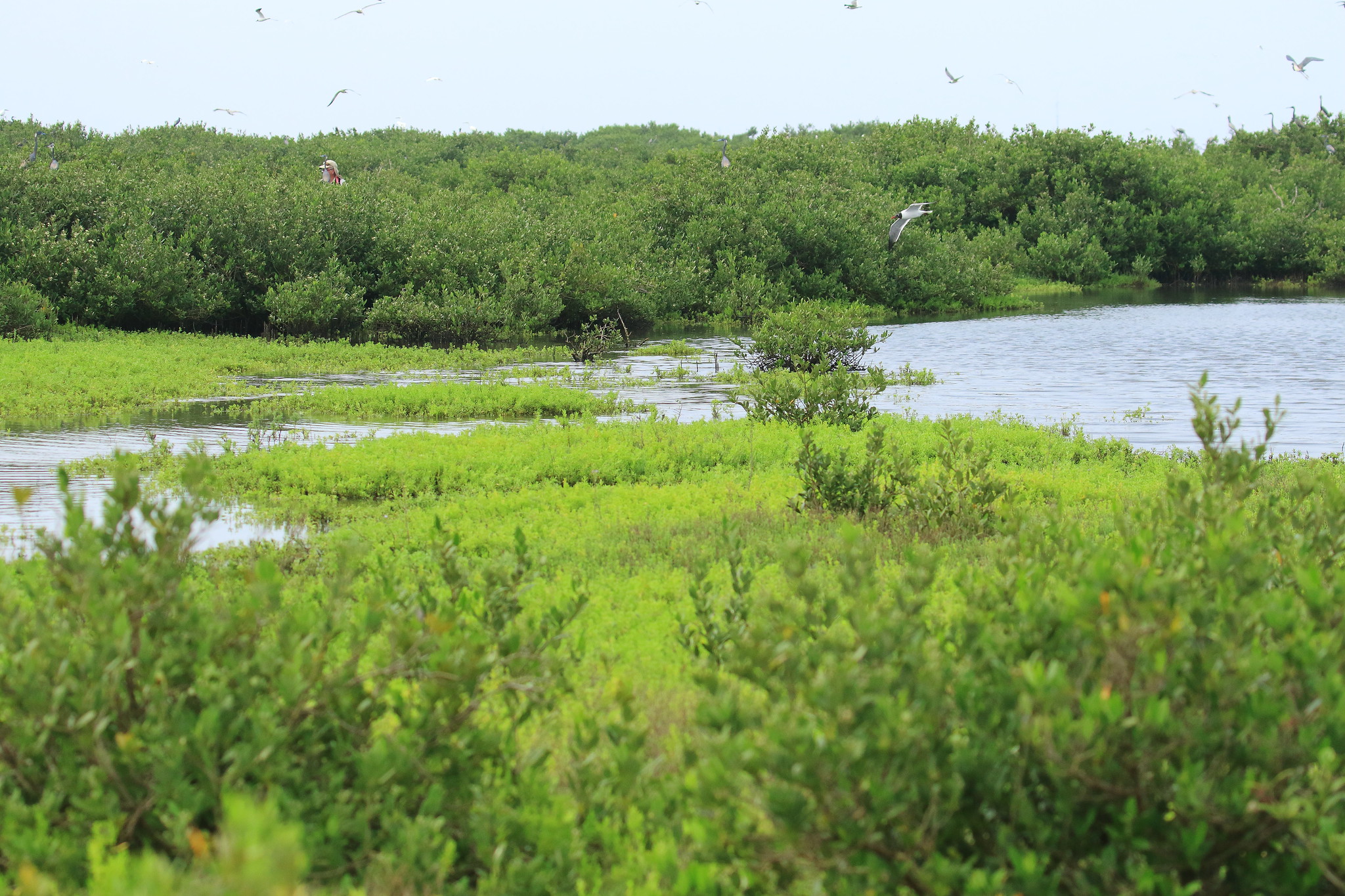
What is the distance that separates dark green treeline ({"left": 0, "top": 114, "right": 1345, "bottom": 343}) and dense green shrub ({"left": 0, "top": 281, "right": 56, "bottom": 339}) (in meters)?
0.92

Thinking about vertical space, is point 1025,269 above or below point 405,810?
above

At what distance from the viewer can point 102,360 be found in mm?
18234

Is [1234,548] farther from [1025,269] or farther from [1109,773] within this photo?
[1025,269]

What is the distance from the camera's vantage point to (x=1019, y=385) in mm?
19156

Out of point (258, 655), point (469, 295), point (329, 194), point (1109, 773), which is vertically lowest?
point (1109, 773)

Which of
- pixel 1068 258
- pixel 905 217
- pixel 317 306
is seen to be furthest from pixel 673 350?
pixel 1068 258

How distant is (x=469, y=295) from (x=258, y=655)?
22.9 metres

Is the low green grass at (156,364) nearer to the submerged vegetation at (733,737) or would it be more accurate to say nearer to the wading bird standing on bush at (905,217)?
the wading bird standing on bush at (905,217)

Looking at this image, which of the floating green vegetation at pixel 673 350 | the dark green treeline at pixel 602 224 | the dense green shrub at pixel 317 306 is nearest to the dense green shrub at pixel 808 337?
the floating green vegetation at pixel 673 350

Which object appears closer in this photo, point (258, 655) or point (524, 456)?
point (258, 655)

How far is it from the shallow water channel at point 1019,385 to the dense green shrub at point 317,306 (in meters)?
5.09

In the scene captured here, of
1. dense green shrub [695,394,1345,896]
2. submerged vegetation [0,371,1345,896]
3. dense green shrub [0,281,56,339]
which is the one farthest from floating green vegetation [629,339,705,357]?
dense green shrub [695,394,1345,896]

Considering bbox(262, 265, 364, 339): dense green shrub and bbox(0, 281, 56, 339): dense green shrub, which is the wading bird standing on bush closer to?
→ bbox(262, 265, 364, 339): dense green shrub

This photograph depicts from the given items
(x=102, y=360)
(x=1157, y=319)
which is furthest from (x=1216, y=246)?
(x=102, y=360)
